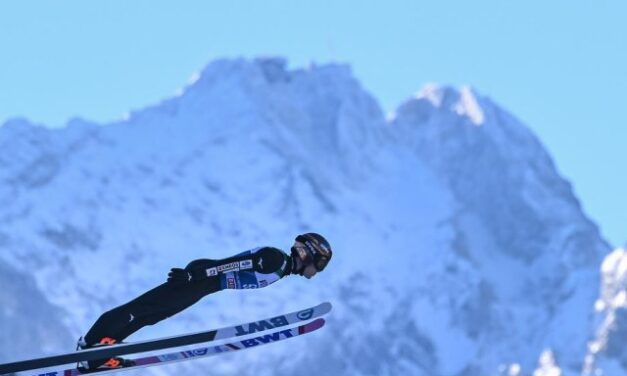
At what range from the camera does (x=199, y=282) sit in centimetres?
1822

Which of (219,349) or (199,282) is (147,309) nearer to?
(199,282)

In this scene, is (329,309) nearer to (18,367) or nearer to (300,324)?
(300,324)

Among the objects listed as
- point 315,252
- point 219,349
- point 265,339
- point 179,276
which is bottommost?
point 219,349

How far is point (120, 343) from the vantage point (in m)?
17.9

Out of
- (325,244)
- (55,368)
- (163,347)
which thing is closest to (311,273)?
(325,244)

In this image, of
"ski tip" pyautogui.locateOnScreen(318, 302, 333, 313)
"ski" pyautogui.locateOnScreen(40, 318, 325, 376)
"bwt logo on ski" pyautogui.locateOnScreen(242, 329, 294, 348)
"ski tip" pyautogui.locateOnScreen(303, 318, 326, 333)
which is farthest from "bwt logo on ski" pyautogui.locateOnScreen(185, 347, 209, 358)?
"ski tip" pyautogui.locateOnScreen(318, 302, 333, 313)

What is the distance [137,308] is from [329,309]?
90.6 inches

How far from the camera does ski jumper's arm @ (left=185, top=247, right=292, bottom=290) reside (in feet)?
59.6

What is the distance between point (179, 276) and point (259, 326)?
129cm

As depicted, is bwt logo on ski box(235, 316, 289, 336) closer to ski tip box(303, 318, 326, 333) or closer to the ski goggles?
ski tip box(303, 318, 326, 333)

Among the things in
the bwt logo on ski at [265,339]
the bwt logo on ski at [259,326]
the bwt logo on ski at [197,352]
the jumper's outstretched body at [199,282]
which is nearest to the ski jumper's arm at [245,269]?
the jumper's outstretched body at [199,282]

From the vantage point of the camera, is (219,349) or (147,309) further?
(219,349)

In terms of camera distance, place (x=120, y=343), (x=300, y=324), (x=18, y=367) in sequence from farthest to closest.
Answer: (x=300, y=324)
(x=120, y=343)
(x=18, y=367)

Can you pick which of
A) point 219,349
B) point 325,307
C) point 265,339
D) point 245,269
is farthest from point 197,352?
point 325,307
